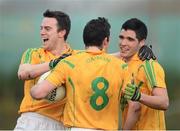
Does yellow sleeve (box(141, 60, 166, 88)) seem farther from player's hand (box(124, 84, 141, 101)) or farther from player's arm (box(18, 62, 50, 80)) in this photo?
player's arm (box(18, 62, 50, 80))

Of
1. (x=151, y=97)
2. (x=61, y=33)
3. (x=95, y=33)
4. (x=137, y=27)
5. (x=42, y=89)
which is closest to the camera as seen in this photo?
(x=42, y=89)

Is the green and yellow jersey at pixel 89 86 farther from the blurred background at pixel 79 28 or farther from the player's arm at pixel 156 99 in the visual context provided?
the blurred background at pixel 79 28

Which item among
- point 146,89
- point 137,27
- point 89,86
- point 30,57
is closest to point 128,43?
point 137,27

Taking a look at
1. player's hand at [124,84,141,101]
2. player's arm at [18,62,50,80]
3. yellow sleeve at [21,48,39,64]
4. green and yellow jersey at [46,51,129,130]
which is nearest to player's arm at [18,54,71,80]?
player's arm at [18,62,50,80]

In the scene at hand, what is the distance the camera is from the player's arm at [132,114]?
18.2 ft

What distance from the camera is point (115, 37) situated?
11.1 m

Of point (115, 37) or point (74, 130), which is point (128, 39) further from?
point (115, 37)

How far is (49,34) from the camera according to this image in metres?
5.54

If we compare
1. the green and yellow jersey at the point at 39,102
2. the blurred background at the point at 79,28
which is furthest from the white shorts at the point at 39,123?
the blurred background at the point at 79,28

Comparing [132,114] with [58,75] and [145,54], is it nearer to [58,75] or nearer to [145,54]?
[145,54]

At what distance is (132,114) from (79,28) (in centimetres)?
598

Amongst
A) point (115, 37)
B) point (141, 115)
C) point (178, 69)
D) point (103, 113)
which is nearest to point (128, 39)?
point (141, 115)

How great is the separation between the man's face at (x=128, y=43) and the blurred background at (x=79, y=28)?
558cm

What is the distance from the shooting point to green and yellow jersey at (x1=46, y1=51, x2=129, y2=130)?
4715 millimetres
